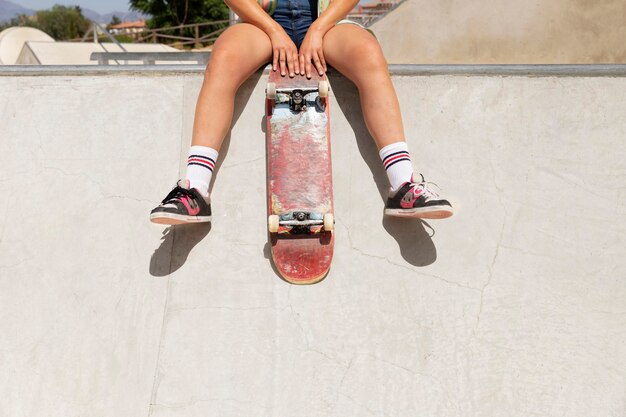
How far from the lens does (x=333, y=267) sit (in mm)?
2377

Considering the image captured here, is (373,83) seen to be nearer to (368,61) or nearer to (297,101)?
(368,61)

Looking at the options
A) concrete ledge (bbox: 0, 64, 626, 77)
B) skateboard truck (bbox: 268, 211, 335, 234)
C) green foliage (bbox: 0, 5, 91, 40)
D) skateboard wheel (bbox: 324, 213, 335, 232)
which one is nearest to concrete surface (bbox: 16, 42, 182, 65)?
concrete ledge (bbox: 0, 64, 626, 77)

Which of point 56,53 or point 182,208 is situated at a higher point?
point 56,53

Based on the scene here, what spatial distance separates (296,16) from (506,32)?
4904mm

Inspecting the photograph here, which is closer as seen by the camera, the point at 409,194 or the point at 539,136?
the point at 409,194

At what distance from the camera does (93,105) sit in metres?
2.68

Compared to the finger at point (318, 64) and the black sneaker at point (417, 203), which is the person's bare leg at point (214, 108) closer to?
the finger at point (318, 64)

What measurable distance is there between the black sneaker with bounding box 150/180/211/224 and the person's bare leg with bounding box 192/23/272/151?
25 cm

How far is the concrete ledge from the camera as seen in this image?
2.59 meters

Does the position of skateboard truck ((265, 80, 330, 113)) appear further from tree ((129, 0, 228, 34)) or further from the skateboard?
Result: tree ((129, 0, 228, 34))

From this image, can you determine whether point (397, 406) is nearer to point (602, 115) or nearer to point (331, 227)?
point (331, 227)

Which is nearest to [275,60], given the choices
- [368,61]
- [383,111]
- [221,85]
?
[221,85]

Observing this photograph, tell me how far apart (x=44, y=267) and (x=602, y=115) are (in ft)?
9.35

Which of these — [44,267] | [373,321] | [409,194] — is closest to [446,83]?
[409,194]
